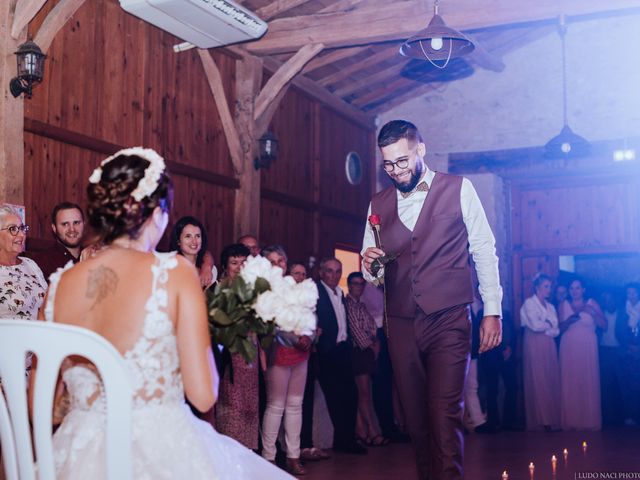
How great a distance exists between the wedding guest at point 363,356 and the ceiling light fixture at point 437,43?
2075 millimetres

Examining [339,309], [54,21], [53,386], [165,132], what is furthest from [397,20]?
[53,386]

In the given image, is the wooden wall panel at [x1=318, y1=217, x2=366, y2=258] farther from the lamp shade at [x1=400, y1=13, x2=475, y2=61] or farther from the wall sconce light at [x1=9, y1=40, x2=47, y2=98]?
the wall sconce light at [x1=9, y1=40, x2=47, y2=98]

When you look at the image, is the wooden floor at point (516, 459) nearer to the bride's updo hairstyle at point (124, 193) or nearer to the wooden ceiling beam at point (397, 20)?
the wooden ceiling beam at point (397, 20)

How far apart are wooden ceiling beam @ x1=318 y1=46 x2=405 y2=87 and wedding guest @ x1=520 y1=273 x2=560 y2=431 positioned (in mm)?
3177

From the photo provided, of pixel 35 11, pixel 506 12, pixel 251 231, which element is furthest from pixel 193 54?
pixel 506 12

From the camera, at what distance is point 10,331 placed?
190 centimetres

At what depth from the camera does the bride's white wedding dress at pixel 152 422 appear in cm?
196

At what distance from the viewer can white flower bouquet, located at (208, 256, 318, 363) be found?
6.89 ft

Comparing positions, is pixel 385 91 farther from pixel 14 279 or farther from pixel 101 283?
pixel 101 283

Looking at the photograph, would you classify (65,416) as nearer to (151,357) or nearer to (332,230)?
(151,357)

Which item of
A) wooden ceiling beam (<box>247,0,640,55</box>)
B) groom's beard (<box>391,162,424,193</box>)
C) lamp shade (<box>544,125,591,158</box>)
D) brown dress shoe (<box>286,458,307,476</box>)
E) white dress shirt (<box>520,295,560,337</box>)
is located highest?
wooden ceiling beam (<box>247,0,640,55</box>)

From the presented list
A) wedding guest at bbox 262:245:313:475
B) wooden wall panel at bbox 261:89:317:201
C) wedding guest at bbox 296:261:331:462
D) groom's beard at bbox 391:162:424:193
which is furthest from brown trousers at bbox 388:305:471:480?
wooden wall panel at bbox 261:89:317:201

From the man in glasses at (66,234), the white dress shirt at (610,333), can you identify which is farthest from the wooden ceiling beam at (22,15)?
the white dress shirt at (610,333)

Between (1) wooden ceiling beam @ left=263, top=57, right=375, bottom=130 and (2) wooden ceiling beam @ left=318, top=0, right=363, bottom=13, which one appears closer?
(2) wooden ceiling beam @ left=318, top=0, right=363, bottom=13
